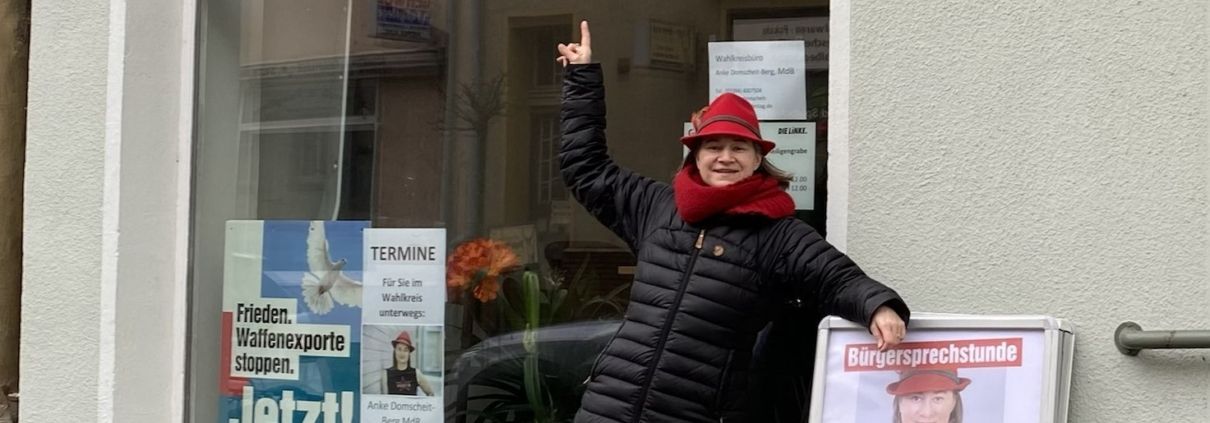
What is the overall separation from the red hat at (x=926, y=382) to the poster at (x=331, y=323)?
1863 mm

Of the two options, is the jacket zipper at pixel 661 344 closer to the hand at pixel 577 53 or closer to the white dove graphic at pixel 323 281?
the hand at pixel 577 53

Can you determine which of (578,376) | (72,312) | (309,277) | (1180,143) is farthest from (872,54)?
(72,312)

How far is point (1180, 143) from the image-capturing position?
331 cm

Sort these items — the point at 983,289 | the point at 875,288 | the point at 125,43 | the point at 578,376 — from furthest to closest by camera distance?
the point at 125,43 < the point at 578,376 < the point at 983,289 < the point at 875,288

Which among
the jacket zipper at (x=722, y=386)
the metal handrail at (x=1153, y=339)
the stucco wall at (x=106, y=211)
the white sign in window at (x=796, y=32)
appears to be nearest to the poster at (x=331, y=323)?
the stucco wall at (x=106, y=211)

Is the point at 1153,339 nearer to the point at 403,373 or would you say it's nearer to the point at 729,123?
the point at 729,123

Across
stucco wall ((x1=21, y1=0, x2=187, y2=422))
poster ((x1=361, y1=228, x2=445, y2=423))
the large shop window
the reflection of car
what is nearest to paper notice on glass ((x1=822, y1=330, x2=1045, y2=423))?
the large shop window

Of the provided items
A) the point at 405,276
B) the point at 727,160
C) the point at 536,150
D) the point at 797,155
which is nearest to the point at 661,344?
the point at 727,160

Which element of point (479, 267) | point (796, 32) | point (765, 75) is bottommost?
point (479, 267)

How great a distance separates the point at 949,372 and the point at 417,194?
2134 millimetres

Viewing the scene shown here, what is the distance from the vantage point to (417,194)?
473 cm

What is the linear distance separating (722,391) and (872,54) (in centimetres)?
100

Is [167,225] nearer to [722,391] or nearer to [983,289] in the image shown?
[722,391]

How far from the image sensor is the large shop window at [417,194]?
4.33m
